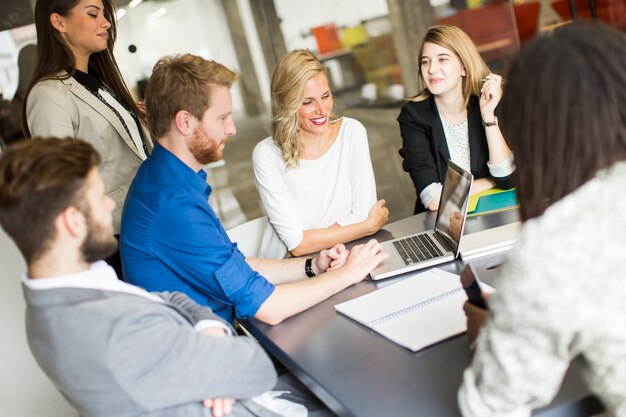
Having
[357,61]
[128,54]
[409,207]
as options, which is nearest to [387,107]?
[357,61]

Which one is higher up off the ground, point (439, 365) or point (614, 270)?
point (614, 270)

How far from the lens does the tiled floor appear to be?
9.34 ft

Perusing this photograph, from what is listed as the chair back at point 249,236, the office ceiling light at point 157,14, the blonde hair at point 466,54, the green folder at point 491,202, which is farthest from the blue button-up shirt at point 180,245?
the office ceiling light at point 157,14

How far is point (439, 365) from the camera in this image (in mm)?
1365

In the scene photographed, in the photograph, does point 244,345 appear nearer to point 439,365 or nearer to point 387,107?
point 439,365

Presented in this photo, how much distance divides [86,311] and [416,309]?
766mm

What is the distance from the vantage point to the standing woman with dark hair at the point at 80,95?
271cm

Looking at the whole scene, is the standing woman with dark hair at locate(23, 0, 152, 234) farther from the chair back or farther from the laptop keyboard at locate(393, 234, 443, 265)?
the laptop keyboard at locate(393, 234, 443, 265)

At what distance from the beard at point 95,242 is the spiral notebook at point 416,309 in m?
0.64

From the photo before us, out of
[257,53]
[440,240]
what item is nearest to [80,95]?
[440,240]

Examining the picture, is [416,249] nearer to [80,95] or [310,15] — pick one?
[80,95]

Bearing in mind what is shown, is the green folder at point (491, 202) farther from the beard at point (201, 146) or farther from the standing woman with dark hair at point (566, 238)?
the standing woman with dark hair at point (566, 238)

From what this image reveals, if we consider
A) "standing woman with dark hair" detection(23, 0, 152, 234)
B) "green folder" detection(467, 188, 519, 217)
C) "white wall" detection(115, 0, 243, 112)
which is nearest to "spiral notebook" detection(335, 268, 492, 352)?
"green folder" detection(467, 188, 519, 217)

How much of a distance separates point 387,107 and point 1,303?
15.7ft
